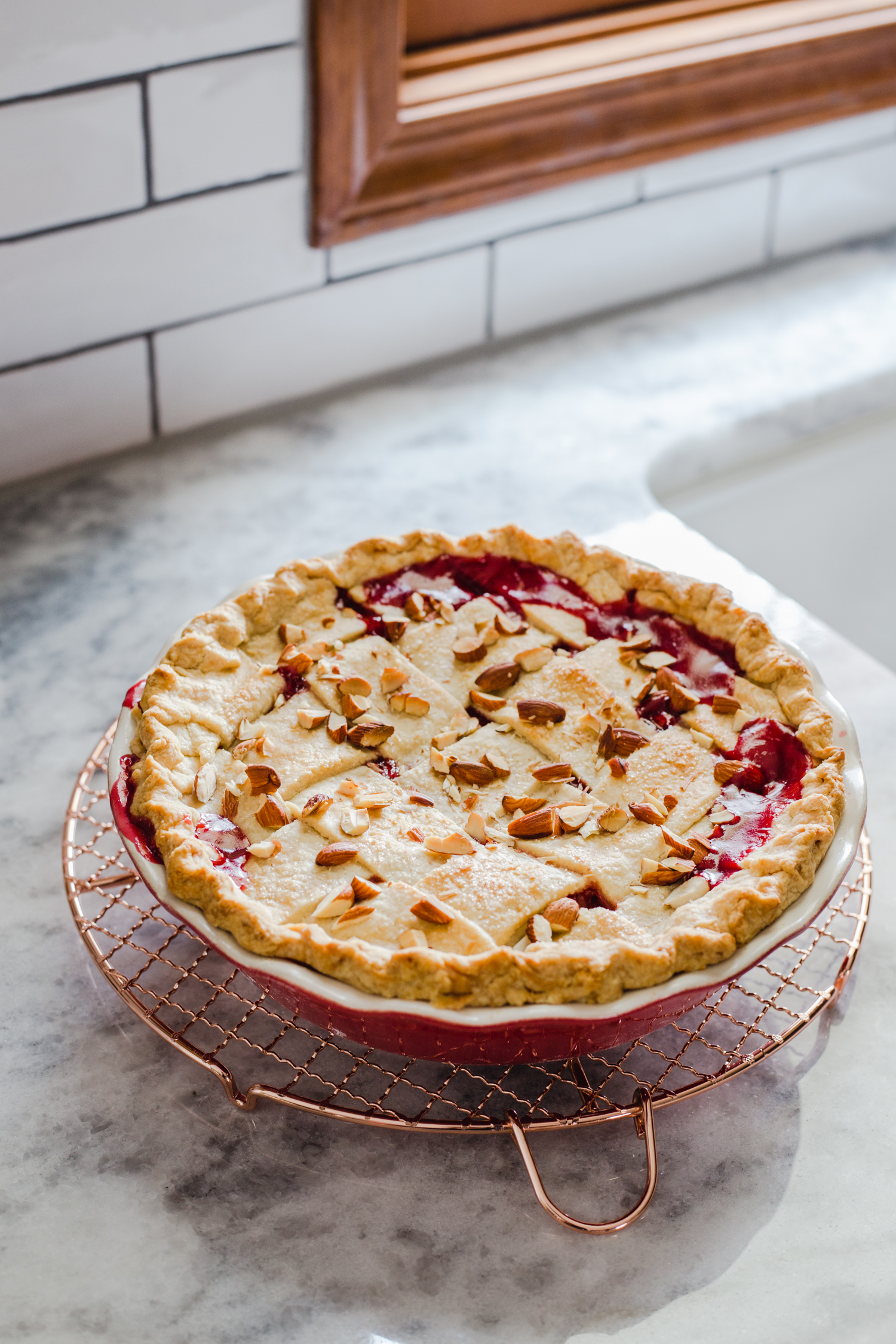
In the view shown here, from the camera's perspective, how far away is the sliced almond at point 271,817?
0.92 meters

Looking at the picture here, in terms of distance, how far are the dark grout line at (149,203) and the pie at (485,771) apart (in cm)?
48

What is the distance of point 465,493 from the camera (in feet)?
4.92

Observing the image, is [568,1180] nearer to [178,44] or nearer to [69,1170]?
[69,1170]

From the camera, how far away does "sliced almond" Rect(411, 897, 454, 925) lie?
848 mm

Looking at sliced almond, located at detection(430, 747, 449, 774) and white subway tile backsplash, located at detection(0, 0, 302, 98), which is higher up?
white subway tile backsplash, located at detection(0, 0, 302, 98)

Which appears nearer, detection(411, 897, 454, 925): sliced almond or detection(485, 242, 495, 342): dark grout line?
detection(411, 897, 454, 925): sliced almond

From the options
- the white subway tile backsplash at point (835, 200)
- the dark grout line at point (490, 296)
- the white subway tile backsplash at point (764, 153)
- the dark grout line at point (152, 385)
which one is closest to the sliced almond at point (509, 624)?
the dark grout line at point (152, 385)

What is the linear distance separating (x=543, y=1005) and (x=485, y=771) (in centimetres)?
22

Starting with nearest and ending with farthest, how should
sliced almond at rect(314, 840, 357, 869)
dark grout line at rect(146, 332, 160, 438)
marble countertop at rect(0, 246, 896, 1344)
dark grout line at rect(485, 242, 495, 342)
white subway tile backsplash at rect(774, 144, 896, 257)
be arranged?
marble countertop at rect(0, 246, 896, 1344) → sliced almond at rect(314, 840, 357, 869) → dark grout line at rect(146, 332, 160, 438) → dark grout line at rect(485, 242, 495, 342) → white subway tile backsplash at rect(774, 144, 896, 257)

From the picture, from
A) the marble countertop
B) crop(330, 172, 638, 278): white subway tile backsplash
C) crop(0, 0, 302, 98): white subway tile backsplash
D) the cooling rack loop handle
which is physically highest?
crop(0, 0, 302, 98): white subway tile backsplash

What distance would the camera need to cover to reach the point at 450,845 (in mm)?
909

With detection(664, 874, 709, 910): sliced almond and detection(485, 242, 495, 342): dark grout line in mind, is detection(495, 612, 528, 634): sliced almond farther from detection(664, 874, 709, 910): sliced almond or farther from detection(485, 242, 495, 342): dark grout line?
detection(485, 242, 495, 342): dark grout line

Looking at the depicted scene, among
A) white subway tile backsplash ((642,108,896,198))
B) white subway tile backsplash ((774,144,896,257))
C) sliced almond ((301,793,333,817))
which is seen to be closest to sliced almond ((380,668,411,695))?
sliced almond ((301,793,333,817))

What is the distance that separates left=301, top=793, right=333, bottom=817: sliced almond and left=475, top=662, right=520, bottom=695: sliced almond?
6.8 inches
